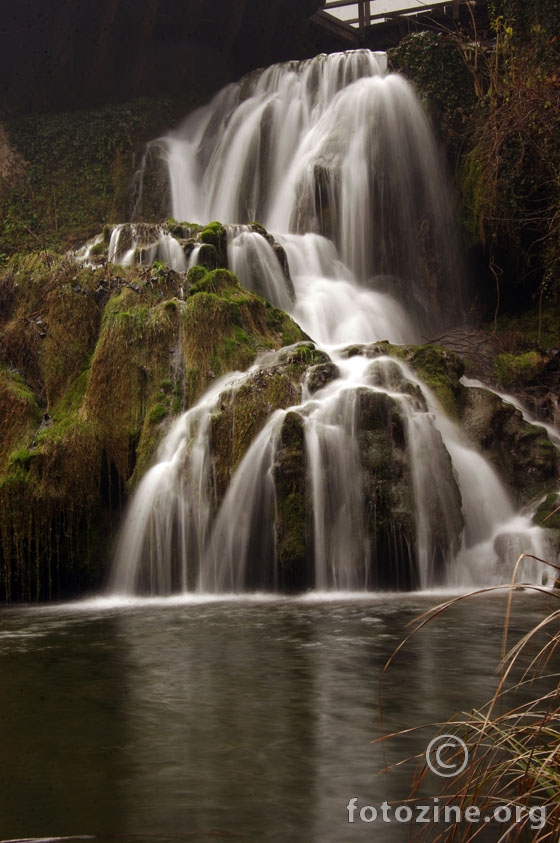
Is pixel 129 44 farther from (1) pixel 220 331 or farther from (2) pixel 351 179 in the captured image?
(1) pixel 220 331

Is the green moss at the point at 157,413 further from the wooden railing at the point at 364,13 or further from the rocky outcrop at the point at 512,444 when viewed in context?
the wooden railing at the point at 364,13

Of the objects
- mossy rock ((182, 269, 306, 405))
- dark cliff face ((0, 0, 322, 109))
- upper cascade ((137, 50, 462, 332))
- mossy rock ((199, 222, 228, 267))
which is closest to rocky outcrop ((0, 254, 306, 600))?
mossy rock ((182, 269, 306, 405))

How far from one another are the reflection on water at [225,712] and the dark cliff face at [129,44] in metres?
17.3

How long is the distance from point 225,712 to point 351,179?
13.5 metres

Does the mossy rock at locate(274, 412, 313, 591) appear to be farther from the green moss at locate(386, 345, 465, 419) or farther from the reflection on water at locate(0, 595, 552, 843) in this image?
the green moss at locate(386, 345, 465, 419)

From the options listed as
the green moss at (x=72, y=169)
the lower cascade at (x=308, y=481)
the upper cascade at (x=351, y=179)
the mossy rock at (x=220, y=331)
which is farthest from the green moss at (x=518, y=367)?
the green moss at (x=72, y=169)

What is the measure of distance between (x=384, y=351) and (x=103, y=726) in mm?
7002

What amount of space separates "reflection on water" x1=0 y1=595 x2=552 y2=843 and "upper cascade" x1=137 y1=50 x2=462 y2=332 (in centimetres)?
1009

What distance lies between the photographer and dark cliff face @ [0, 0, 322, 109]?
21.3 m

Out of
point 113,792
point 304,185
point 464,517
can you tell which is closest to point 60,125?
point 304,185

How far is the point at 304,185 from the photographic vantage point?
16.9 metres

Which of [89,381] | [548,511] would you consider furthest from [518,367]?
[89,381]

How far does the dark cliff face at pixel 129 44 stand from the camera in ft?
69.8

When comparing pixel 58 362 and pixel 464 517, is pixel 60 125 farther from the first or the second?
pixel 464 517
